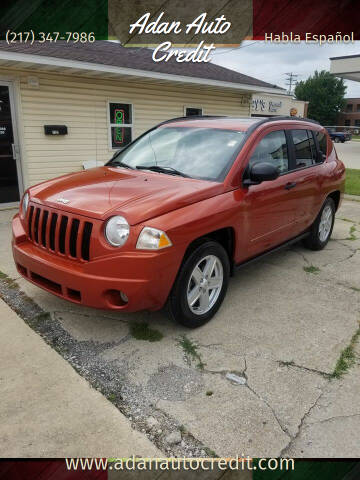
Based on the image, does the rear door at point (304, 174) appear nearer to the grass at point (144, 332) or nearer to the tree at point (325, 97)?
the grass at point (144, 332)

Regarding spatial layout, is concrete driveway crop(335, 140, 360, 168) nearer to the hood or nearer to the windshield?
the windshield

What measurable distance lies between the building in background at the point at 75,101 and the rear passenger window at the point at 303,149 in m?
5.40

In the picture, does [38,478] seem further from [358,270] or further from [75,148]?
[75,148]

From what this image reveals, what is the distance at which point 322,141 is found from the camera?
5.38 metres

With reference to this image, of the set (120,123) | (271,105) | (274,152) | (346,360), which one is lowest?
(346,360)

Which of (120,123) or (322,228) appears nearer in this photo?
(322,228)

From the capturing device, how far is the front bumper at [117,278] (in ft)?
9.06

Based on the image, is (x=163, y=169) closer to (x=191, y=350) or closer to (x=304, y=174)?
(x=191, y=350)

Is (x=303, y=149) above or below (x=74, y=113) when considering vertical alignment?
below

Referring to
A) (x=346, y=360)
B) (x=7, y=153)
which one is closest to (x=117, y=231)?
(x=346, y=360)

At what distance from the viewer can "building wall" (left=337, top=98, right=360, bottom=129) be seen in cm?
8054

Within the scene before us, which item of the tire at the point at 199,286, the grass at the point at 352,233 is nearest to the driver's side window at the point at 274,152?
the tire at the point at 199,286

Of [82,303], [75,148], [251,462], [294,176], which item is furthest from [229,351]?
[75,148]

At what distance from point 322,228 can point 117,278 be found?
3735mm
